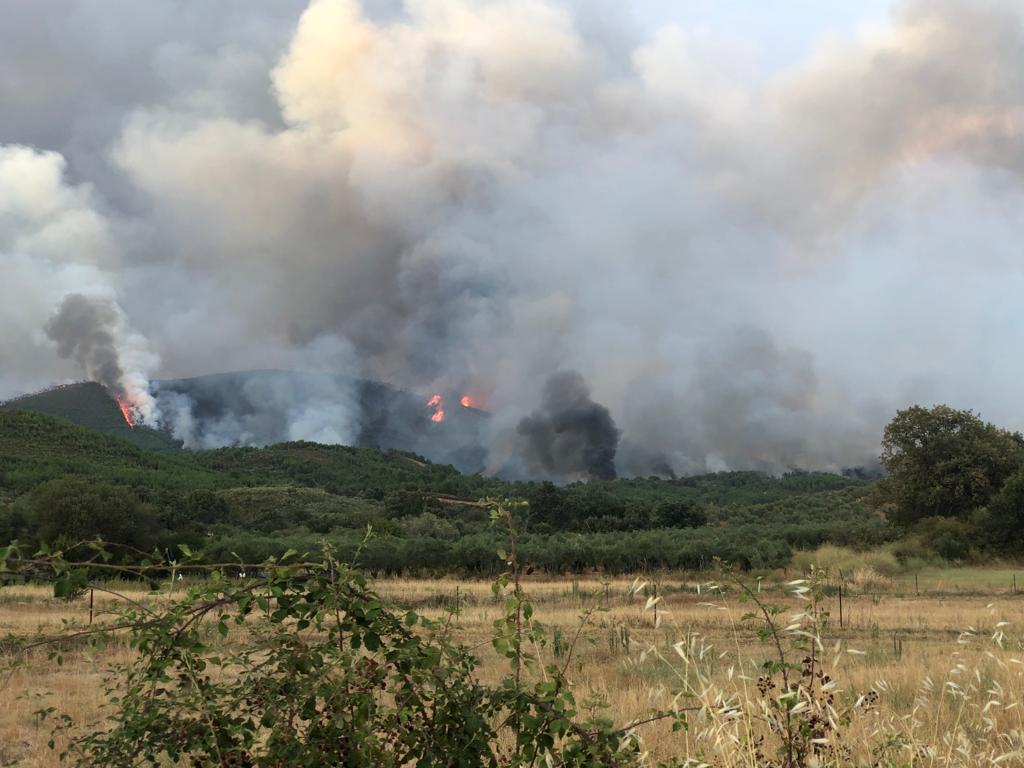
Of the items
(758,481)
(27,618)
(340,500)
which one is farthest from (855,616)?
(758,481)

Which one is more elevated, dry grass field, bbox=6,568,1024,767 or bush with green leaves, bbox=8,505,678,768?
bush with green leaves, bbox=8,505,678,768

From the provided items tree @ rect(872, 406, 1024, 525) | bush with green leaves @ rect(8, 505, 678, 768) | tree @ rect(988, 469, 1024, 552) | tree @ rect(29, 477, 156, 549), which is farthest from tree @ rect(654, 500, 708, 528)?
bush with green leaves @ rect(8, 505, 678, 768)

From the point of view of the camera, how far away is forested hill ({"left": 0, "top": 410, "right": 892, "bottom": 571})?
52.3 meters

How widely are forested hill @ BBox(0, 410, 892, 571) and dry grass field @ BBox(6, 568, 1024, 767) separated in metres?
1.85

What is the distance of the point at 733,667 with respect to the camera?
374 centimetres

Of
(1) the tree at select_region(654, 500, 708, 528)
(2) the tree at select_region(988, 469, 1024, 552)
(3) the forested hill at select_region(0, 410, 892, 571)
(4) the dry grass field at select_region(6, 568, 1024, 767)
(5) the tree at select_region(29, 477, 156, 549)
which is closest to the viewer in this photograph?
(4) the dry grass field at select_region(6, 568, 1024, 767)

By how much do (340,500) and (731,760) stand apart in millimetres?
104342

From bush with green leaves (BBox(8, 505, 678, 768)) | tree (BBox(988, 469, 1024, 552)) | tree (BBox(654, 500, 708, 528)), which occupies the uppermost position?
bush with green leaves (BBox(8, 505, 678, 768))

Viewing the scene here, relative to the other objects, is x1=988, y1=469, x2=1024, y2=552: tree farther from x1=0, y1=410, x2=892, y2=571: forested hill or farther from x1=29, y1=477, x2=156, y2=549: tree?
x1=29, y1=477, x2=156, y2=549: tree

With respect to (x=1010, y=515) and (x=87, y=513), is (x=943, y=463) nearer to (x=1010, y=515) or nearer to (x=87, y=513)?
(x=1010, y=515)

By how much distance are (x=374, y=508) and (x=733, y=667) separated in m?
96.5

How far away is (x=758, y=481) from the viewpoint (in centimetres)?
14600

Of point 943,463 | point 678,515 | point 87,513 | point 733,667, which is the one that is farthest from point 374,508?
point 733,667

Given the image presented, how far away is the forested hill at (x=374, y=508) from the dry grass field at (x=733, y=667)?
1.85m
